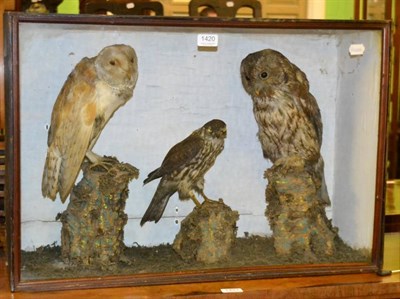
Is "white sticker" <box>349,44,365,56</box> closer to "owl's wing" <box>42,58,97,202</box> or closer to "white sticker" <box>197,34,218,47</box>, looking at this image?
"white sticker" <box>197,34,218,47</box>

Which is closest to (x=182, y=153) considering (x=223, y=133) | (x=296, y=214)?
(x=223, y=133)

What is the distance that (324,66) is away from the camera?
5.94 feet

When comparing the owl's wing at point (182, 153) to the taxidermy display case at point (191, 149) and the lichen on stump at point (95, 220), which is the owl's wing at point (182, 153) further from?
the lichen on stump at point (95, 220)

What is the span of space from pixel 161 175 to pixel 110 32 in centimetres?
43

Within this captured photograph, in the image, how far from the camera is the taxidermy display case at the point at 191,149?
156 centimetres

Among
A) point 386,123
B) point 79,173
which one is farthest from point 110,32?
point 386,123

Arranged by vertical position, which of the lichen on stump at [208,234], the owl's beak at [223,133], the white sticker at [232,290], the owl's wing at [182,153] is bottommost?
the white sticker at [232,290]

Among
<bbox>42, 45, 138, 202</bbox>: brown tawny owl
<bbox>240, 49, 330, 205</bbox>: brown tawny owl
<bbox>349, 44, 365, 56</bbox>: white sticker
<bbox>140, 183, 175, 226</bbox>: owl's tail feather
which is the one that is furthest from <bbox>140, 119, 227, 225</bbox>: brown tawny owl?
<bbox>349, 44, 365, 56</bbox>: white sticker

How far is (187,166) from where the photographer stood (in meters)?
1.73

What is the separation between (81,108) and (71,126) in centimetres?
5

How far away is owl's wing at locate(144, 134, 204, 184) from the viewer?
67.7 inches

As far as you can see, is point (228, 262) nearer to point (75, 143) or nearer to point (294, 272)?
point (294, 272)

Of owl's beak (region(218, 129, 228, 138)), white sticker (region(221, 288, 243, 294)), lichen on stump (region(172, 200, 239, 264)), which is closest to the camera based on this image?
white sticker (region(221, 288, 243, 294))

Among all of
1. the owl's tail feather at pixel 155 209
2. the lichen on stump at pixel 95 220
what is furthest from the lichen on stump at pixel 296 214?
the lichen on stump at pixel 95 220
